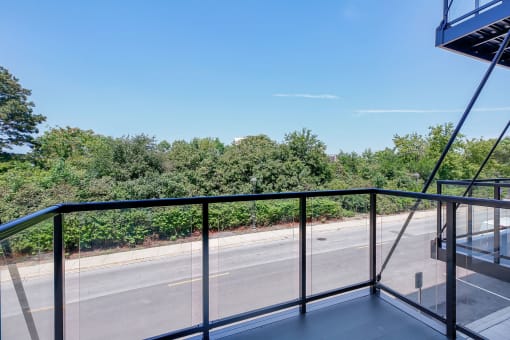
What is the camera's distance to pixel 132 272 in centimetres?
178

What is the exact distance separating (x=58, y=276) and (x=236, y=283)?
1.18m

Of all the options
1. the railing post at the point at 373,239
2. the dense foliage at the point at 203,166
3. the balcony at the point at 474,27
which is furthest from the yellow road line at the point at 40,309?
the dense foliage at the point at 203,166

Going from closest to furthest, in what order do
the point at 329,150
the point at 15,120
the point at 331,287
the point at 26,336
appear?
the point at 26,336
the point at 331,287
the point at 15,120
the point at 329,150

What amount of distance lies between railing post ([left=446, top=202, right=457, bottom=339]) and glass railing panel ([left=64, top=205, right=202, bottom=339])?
5.55 feet

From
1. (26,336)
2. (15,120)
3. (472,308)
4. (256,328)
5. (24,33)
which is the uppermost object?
(24,33)

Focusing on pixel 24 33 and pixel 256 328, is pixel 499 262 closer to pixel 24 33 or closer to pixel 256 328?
pixel 256 328

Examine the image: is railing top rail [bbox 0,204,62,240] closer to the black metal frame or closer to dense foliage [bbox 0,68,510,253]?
the black metal frame

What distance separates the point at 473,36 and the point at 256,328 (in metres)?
4.70

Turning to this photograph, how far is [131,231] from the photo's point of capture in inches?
66.9

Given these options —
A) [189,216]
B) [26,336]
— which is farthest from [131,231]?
[26,336]

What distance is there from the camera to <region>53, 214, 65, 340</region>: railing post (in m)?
1.49

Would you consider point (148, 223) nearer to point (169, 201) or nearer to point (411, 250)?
point (169, 201)

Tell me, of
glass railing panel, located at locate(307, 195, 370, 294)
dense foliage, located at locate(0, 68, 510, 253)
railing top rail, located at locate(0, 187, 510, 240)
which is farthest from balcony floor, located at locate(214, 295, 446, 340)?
dense foliage, located at locate(0, 68, 510, 253)

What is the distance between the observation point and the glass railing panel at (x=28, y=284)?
3.40ft
